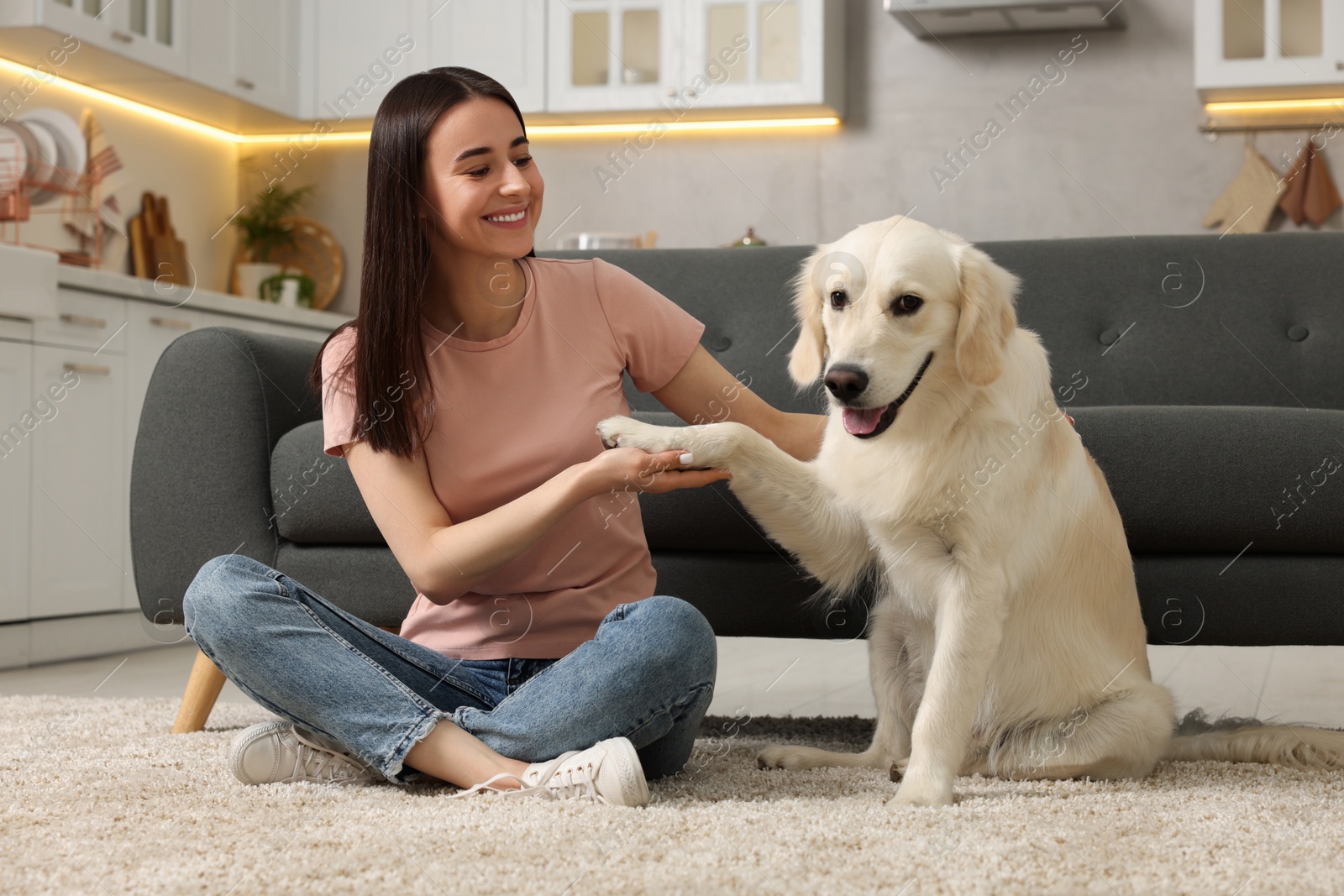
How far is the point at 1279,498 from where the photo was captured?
1811mm

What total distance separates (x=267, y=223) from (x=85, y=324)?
197cm

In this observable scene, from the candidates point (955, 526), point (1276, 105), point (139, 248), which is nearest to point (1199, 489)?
point (955, 526)

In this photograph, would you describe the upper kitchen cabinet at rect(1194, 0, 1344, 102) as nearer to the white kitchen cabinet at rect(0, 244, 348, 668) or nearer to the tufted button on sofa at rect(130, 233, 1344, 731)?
the tufted button on sofa at rect(130, 233, 1344, 731)

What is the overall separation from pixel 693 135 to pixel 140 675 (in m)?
3.26

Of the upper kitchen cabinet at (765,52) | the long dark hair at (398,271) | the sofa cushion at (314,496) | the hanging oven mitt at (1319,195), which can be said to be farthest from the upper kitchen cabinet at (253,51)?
the hanging oven mitt at (1319,195)

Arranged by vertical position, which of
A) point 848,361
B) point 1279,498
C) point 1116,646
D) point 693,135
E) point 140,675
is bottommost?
point 140,675

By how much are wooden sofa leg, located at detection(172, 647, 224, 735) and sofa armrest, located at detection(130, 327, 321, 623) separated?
184 mm

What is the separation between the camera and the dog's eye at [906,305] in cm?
147

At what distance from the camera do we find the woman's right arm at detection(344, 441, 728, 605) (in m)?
1.41

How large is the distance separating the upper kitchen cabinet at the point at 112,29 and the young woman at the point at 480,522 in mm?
3067

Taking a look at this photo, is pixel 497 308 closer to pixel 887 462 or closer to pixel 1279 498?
pixel 887 462

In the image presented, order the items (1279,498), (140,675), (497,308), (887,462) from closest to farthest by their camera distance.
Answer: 1. (887,462)
2. (497,308)
3. (1279,498)
4. (140,675)

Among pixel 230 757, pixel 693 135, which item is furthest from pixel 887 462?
pixel 693 135

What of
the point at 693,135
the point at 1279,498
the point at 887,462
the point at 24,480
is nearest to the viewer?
the point at 887,462
